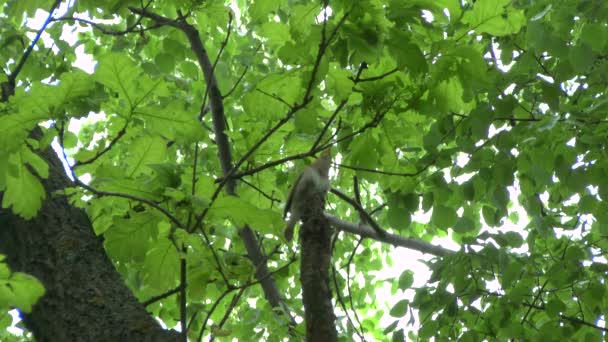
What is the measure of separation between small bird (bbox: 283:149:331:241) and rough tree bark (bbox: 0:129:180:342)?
1.31 ft

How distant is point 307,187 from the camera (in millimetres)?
1661

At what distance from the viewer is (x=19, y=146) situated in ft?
4.29

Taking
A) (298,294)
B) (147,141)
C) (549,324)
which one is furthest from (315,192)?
(298,294)

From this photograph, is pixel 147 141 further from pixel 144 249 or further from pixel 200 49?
pixel 200 49

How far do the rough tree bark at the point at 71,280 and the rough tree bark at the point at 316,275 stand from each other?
0.99 feet

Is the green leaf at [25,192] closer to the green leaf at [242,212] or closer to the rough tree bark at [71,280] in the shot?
the rough tree bark at [71,280]

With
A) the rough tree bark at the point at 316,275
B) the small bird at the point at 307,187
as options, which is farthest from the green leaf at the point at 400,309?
the rough tree bark at the point at 316,275

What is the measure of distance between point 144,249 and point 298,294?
9.73ft

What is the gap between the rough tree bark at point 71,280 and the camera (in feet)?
4.94

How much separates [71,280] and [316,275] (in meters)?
0.61

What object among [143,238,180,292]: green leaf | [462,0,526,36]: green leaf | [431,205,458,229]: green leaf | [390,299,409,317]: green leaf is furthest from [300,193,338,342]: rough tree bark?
[390,299,409,317]: green leaf

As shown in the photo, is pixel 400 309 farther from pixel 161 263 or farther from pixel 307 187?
pixel 161 263

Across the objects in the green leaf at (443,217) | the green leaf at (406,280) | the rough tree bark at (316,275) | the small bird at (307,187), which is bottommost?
the rough tree bark at (316,275)

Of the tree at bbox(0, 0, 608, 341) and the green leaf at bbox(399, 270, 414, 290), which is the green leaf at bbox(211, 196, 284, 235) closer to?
the tree at bbox(0, 0, 608, 341)
